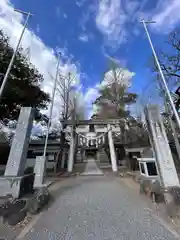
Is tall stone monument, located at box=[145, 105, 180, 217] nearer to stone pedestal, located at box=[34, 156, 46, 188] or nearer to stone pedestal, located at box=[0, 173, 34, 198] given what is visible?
stone pedestal, located at box=[0, 173, 34, 198]

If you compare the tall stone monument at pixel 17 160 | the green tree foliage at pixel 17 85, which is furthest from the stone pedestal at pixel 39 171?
the green tree foliage at pixel 17 85

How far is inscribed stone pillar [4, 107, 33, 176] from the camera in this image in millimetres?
4035

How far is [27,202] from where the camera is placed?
363 cm

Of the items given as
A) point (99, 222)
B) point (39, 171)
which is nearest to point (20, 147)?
point (99, 222)

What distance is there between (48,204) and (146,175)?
4.47 meters

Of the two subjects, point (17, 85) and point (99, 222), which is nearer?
point (99, 222)

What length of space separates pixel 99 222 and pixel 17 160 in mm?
2965

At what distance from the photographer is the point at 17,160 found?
13.5 ft

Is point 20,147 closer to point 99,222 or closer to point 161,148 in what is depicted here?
point 99,222

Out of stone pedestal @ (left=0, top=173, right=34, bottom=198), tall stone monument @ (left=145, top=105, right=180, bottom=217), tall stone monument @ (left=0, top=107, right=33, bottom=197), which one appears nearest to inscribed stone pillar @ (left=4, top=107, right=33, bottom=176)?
tall stone monument @ (left=0, top=107, right=33, bottom=197)

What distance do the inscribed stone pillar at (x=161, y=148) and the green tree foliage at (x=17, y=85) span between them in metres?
9.03

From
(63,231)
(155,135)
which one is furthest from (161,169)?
(63,231)

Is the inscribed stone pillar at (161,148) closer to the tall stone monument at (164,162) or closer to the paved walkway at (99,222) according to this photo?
the tall stone monument at (164,162)

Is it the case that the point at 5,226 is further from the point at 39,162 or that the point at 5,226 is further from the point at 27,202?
the point at 39,162
